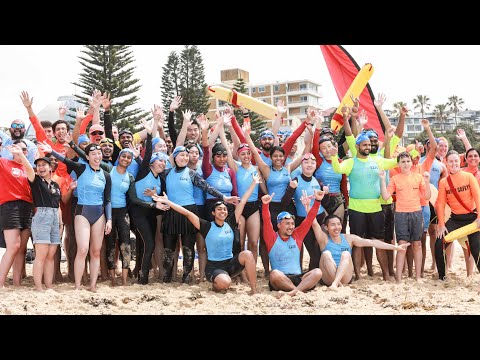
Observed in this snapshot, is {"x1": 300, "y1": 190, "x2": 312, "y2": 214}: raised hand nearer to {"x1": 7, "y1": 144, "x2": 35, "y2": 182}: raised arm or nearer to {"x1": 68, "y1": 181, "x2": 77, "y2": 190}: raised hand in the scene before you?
{"x1": 68, "y1": 181, "x2": 77, "y2": 190}: raised hand

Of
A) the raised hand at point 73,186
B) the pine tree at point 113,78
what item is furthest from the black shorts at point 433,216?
the pine tree at point 113,78

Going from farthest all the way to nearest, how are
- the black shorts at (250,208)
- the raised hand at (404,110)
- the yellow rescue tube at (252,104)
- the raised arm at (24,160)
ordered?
the yellow rescue tube at (252,104) → the raised hand at (404,110) → the black shorts at (250,208) → the raised arm at (24,160)

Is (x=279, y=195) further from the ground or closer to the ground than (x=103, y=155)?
closer to the ground

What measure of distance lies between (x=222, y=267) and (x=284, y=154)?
1.87m

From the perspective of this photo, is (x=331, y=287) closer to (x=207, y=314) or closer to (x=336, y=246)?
(x=336, y=246)

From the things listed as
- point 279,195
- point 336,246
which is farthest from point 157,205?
point 336,246

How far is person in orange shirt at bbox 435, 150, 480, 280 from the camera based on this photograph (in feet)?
25.5

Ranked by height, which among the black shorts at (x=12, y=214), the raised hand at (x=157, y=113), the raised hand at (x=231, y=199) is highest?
the raised hand at (x=157, y=113)

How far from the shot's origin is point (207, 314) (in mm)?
6020

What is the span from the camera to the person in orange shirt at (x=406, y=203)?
25.0 feet

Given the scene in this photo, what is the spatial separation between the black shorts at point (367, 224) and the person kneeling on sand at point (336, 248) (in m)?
0.22

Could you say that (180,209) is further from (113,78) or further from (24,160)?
(113,78)

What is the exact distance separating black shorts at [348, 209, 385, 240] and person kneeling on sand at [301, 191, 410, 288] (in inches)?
8.8

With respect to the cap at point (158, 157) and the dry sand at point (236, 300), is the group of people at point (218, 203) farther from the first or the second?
the dry sand at point (236, 300)
